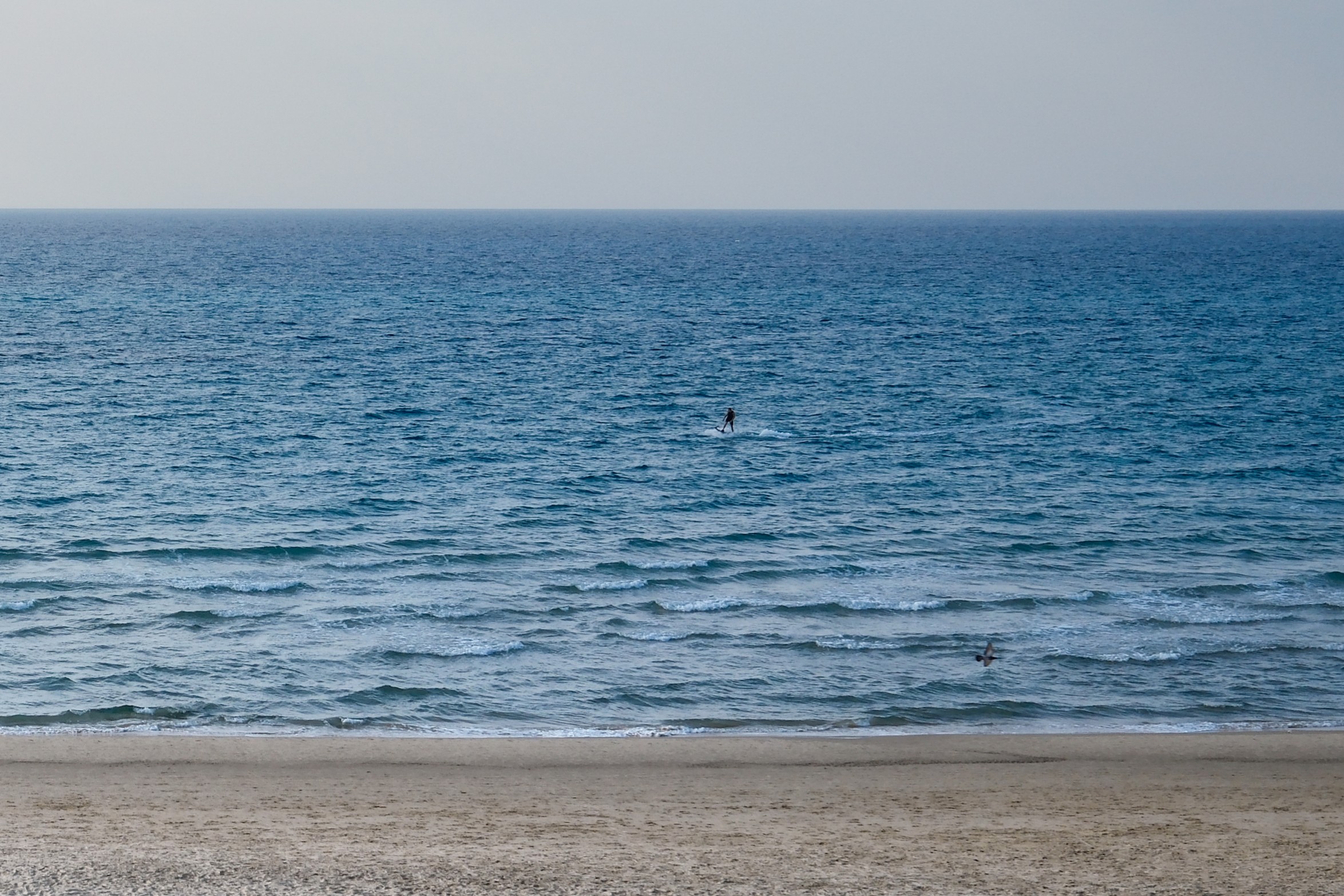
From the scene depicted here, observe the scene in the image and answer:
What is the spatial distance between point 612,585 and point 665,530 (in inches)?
230

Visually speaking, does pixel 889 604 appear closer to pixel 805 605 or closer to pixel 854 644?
pixel 805 605

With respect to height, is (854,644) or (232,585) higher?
(232,585)

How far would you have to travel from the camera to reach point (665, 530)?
1535 inches

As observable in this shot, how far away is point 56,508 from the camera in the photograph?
39438 mm

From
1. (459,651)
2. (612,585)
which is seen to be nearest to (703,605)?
(612,585)

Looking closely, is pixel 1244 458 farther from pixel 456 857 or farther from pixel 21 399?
pixel 21 399

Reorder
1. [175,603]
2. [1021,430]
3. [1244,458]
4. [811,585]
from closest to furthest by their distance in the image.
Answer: [175,603] < [811,585] < [1244,458] < [1021,430]

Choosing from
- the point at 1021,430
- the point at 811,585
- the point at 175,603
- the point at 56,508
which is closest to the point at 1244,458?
the point at 1021,430

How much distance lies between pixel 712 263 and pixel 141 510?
12988 cm

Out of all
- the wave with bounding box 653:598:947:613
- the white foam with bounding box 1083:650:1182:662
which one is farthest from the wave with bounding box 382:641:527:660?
the white foam with bounding box 1083:650:1182:662

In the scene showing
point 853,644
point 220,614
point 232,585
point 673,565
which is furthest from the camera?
point 673,565

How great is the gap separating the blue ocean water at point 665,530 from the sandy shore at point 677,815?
1.80 meters

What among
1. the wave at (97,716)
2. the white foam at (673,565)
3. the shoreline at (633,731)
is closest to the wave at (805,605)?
the white foam at (673,565)

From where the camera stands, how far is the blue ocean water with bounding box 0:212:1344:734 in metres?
26.7
